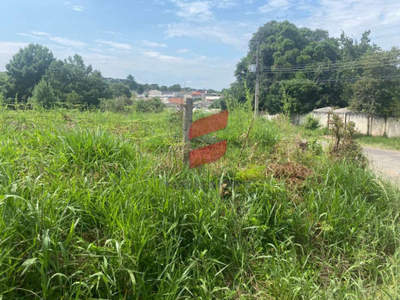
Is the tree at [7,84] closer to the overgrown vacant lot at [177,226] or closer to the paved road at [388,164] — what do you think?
the overgrown vacant lot at [177,226]

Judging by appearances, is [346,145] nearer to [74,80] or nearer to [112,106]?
[112,106]

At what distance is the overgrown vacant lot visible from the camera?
1.71m

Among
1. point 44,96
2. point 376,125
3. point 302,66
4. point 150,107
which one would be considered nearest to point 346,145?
point 150,107

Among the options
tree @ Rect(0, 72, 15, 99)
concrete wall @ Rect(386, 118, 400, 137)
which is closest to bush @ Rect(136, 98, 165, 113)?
concrete wall @ Rect(386, 118, 400, 137)

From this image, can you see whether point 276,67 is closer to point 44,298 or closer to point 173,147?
point 173,147

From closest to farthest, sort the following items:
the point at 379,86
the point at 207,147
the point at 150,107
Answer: the point at 207,147 < the point at 150,107 < the point at 379,86

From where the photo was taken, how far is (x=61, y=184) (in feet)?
7.22

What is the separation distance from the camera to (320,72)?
82.6 ft

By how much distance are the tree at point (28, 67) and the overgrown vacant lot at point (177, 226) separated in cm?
3672

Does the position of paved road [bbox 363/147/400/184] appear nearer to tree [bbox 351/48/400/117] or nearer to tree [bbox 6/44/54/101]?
tree [bbox 351/48/400/117]

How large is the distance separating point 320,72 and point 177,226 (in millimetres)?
26859

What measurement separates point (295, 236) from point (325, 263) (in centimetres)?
34

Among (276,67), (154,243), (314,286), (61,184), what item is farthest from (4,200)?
(276,67)

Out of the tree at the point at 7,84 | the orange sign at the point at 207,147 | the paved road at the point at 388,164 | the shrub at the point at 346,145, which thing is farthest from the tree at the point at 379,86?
the tree at the point at 7,84
